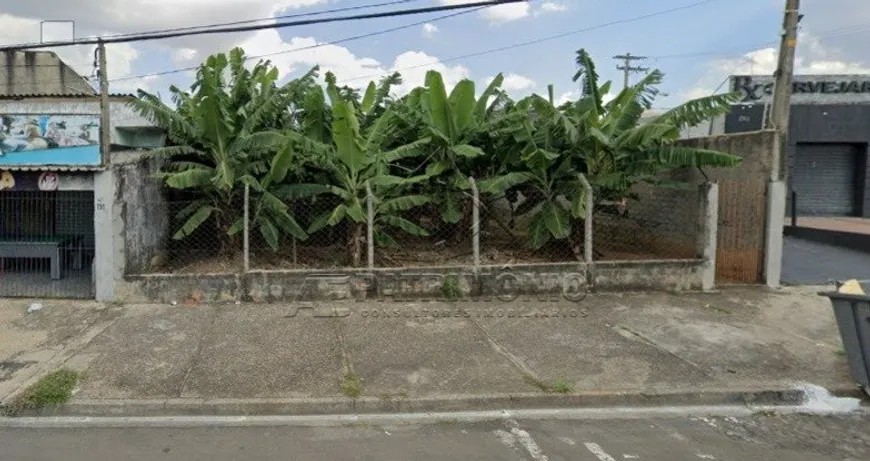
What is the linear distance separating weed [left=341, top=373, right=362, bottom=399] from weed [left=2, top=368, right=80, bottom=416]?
2.45 meters

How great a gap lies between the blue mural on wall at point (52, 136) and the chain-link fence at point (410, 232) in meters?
1.48

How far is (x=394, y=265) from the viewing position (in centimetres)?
1055

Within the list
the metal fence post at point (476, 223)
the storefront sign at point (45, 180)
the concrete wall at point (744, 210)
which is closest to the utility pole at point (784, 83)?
the concrete wall at point (744, 210)

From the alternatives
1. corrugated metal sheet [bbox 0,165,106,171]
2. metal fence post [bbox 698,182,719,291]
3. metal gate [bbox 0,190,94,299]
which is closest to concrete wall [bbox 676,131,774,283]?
metal fence post [bbox 698,182,719,291]

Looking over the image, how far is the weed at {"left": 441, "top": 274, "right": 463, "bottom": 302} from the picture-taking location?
972cm

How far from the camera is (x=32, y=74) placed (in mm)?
17984

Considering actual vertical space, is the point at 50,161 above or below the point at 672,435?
above

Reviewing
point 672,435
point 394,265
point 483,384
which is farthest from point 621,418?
point 394,265

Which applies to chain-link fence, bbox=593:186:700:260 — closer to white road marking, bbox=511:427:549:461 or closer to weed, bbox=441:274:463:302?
weed, bbox=441:274:463:302

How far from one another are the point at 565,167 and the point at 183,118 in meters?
6.17

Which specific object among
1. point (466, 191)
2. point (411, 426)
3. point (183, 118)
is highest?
point (183, 118)

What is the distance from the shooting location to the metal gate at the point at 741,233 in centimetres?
1070

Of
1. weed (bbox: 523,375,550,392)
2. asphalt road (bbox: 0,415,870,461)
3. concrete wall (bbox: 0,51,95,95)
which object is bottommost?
asphalt road (bbox: 0,415,870,461)

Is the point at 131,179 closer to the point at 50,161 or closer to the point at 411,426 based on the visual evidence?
the point at 50,161
